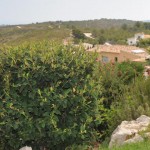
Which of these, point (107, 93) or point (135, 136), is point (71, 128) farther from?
point (107, 93)

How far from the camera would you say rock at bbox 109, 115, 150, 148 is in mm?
4905

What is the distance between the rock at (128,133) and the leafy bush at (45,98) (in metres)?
0.40

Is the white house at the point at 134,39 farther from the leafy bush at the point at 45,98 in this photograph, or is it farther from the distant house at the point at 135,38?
the leafy bush at the point at 45,98

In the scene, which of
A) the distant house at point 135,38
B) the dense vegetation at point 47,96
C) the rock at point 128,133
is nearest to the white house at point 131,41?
the distant house at point 135,38

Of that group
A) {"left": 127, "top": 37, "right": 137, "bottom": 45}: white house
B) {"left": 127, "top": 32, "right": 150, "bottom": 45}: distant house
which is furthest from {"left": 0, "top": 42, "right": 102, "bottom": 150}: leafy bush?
{"left": 127, "top": 37, "right": 137, "bottom": 45}: white house

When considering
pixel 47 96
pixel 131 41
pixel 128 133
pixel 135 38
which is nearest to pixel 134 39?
pixel 135 38

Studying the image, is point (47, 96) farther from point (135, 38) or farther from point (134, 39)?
point (134, 39)

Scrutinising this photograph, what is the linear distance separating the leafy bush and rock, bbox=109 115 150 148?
1.33 feet

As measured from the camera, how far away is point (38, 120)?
15.9 feet

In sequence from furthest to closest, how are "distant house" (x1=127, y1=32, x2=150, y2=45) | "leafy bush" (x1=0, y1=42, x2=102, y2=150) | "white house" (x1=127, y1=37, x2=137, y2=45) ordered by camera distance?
"white house" (x1=127, y1=37, x2=137, y2=45) < "distant house" (x1=127, y1=32, x2=150, y2=45) < "leafy bush" (x1=0, y1=42, x2=102, y2=150)

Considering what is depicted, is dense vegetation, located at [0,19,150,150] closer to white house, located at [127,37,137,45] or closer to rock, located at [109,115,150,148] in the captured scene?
rock, located at [109,115,150,148]

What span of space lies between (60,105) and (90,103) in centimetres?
51

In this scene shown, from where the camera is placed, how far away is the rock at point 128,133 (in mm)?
4905

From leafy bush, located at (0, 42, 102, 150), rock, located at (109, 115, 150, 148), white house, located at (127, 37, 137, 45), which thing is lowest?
white house, located at (127, 37, 137, 45)
